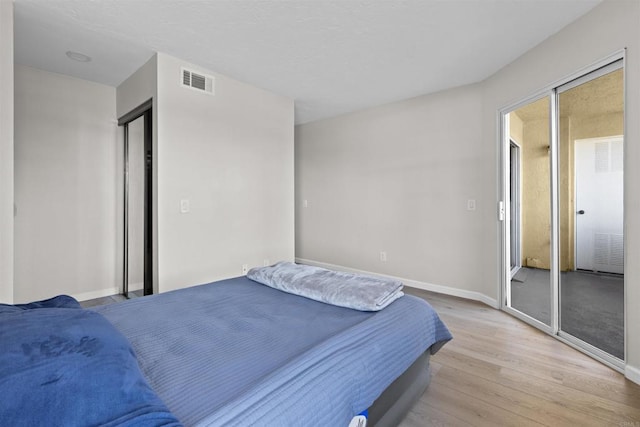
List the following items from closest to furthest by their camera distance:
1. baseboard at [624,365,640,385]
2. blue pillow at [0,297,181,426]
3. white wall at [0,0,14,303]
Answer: blue pillow at [0,297,181,426] → baseboard at [624,365,640,385] → white wall at [0,0,14,303]

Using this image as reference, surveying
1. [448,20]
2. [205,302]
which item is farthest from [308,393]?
[448,20]

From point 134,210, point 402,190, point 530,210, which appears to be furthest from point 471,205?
point 134,210

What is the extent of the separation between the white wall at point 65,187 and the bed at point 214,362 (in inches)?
90.8

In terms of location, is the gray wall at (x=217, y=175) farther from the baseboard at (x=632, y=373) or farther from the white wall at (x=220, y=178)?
the baseboard at (x=632, y=373)

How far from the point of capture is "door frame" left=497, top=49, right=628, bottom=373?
2116mm

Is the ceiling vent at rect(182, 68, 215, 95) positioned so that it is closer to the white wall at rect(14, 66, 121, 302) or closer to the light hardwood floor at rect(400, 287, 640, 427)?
the white wall at rect(14, 66, 121, 302)

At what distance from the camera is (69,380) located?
0.74 m

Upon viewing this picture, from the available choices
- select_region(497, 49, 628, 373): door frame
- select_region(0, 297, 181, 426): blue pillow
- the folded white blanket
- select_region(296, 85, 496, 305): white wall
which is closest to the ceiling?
select_region(497, 49, 628, 373): door frame

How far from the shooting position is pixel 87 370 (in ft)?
2.60

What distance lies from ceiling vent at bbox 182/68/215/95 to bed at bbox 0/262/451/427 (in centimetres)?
223

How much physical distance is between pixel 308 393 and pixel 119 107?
3974 mm

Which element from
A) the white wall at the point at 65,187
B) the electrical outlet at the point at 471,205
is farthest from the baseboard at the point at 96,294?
the electrical outlet at the point at 471,205

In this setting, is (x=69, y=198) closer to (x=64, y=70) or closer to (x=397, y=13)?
(x=64, y=70)

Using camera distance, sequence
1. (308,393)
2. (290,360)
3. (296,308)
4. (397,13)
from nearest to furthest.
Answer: (308,393) → (290,360) → (296,308) → (397,13)
